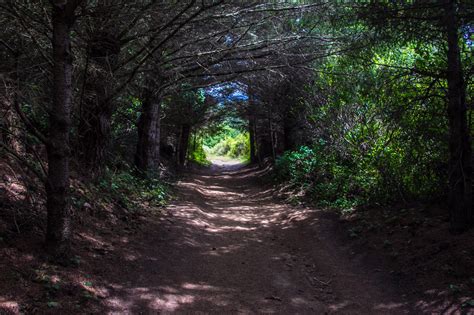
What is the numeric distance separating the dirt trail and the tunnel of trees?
1171mm

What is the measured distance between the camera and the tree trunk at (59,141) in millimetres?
4289

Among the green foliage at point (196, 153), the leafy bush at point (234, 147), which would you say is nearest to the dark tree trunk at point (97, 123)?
the green foliage at point (196, 153)

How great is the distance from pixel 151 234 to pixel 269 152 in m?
20.6

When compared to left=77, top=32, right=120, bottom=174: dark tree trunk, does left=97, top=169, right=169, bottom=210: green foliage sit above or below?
below

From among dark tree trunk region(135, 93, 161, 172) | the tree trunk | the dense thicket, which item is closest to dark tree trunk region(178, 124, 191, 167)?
the dense thicket

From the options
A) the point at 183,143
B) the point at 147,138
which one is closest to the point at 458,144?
the point at 147,138

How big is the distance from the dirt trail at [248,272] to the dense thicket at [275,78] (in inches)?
50.1

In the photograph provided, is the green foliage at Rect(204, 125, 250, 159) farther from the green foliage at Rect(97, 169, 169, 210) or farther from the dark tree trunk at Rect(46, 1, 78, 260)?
the dark tree trunk at Rect(46, 1, 78, 260)

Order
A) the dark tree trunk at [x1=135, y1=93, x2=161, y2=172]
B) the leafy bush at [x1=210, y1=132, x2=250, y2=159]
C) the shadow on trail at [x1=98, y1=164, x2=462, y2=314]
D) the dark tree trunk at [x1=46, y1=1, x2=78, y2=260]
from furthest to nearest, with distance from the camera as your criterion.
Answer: the leafy bush at [x1=210, y1=132, x2=250, y2=159] → the dark tree trunk at [x1=135, y1=93, x2=161, y2=172] → the shadow on trail at [x1=98, y1=164, x2=462, y2=314] → the dark tree trunk at [x1=46, y1=1, x2=78, y2=260]

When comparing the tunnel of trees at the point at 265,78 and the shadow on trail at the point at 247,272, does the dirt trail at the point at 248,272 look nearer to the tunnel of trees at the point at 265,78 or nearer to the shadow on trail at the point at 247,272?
the shadow on trail at the point at 247,272

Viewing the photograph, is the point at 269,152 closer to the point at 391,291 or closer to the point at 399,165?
the point at 399,165

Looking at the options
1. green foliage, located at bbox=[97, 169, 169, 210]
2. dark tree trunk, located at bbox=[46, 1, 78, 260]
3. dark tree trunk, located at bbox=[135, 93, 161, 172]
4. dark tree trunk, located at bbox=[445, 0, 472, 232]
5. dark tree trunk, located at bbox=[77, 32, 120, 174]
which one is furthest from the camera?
dark tree trunk, located at bbox=[135, 93, 161, 172]

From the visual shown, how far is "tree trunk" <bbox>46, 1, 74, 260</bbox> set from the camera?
14.1ft

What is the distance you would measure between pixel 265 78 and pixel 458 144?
673 centimetres
